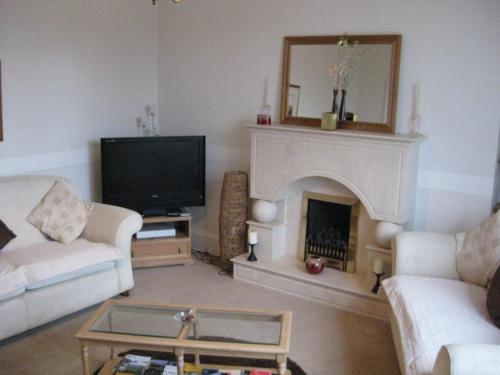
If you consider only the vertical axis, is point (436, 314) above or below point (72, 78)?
below

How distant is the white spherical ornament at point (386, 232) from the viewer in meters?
3.65

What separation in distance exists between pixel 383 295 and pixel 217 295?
1236 millimetres

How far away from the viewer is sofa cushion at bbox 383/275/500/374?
2.35 metres

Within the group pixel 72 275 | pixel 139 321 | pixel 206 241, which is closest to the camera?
pixel 139 321

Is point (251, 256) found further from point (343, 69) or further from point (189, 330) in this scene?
point (189, 330)

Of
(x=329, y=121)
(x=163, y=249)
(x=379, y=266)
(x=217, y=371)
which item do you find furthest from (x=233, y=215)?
(x=217, y=371)

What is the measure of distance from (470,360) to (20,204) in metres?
3.12

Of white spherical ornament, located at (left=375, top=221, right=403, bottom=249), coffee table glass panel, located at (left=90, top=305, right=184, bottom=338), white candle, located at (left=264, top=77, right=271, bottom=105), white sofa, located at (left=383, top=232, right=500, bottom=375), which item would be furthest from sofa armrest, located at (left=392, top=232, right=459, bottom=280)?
white candle, located at (left=264, top=77, right=271, bottom=105)

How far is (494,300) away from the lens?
255cm

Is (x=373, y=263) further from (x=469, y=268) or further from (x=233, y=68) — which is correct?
(x=233, y=68)

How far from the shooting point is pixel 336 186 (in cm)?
411

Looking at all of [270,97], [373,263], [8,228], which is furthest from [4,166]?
[373,263]

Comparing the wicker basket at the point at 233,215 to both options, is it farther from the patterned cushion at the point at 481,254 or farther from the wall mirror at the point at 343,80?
the patterned cushion at the point at 481,254

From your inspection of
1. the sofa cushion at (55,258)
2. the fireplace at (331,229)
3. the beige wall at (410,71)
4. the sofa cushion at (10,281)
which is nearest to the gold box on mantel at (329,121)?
the beige wall at (410,71)
